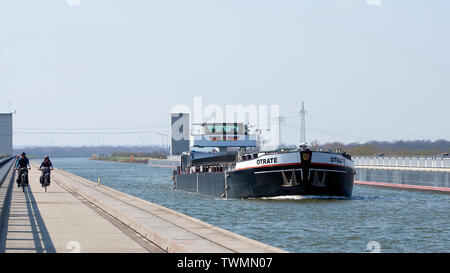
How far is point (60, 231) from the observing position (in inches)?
819

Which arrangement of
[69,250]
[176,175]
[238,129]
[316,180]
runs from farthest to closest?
[176,175] → [238,129] → [316,180] → [69,250]

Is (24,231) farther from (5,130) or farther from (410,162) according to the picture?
(5,130)

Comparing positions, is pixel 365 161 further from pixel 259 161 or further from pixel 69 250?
pixel 69 250

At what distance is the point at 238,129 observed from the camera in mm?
61125

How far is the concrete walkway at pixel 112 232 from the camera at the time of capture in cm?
1686

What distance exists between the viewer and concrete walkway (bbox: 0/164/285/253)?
664 inches

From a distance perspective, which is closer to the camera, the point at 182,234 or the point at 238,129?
the point at 182,234

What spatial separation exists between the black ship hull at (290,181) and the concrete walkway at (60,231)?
14.1 metres

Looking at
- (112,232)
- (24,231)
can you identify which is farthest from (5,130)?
(112,232)

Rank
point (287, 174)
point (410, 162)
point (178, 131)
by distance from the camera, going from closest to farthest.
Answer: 1. point (287, 174)
2. point (410, 162)
3. point (178, 131)

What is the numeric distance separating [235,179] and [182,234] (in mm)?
26761

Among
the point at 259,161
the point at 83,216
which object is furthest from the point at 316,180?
the point at 83,216

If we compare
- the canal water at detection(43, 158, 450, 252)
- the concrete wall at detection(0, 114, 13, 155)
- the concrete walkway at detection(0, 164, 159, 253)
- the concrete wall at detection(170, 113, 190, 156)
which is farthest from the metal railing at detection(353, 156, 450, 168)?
the concrete wall at detection(170, 113, 190, 156)

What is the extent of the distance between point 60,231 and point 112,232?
1.70 metres
